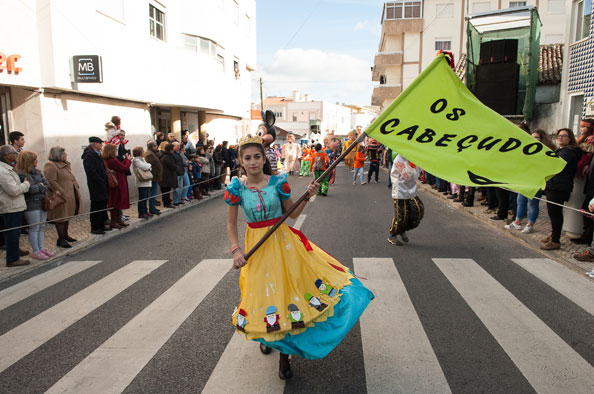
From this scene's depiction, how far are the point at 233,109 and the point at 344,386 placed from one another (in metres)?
24.1

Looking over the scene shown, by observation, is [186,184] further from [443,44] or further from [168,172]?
[443,44]

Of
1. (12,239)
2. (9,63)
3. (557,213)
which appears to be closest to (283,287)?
(12,239)

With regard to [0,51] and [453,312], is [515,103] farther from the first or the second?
[0,51]

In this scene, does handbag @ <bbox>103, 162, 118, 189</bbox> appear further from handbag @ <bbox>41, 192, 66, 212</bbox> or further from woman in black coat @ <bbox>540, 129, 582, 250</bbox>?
woman in black coat @ <bbox>540, 129, 582, 250</bbox>

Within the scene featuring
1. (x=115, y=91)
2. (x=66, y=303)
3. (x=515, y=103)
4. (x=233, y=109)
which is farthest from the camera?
(x=233, y=109)

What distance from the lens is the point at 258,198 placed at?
3.53 meters

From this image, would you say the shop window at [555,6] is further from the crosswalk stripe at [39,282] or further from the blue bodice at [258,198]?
the blue bodice at [258,198]

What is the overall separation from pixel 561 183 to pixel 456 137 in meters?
5.12

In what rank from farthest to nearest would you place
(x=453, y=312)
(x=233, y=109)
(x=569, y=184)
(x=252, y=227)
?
(x=233, y=109), (x=569, y=184), (x=453, y=312), (x=252, y=227)

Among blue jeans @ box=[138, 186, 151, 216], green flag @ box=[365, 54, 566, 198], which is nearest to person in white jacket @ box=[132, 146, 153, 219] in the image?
blue jeans @ box=[138, 186, 151, 216]

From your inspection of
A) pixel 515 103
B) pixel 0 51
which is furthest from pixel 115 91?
pixel 515 103

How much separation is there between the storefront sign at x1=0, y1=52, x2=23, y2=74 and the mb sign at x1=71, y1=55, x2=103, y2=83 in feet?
5.17

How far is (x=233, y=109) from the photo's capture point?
26.0 metres

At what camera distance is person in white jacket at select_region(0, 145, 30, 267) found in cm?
672
